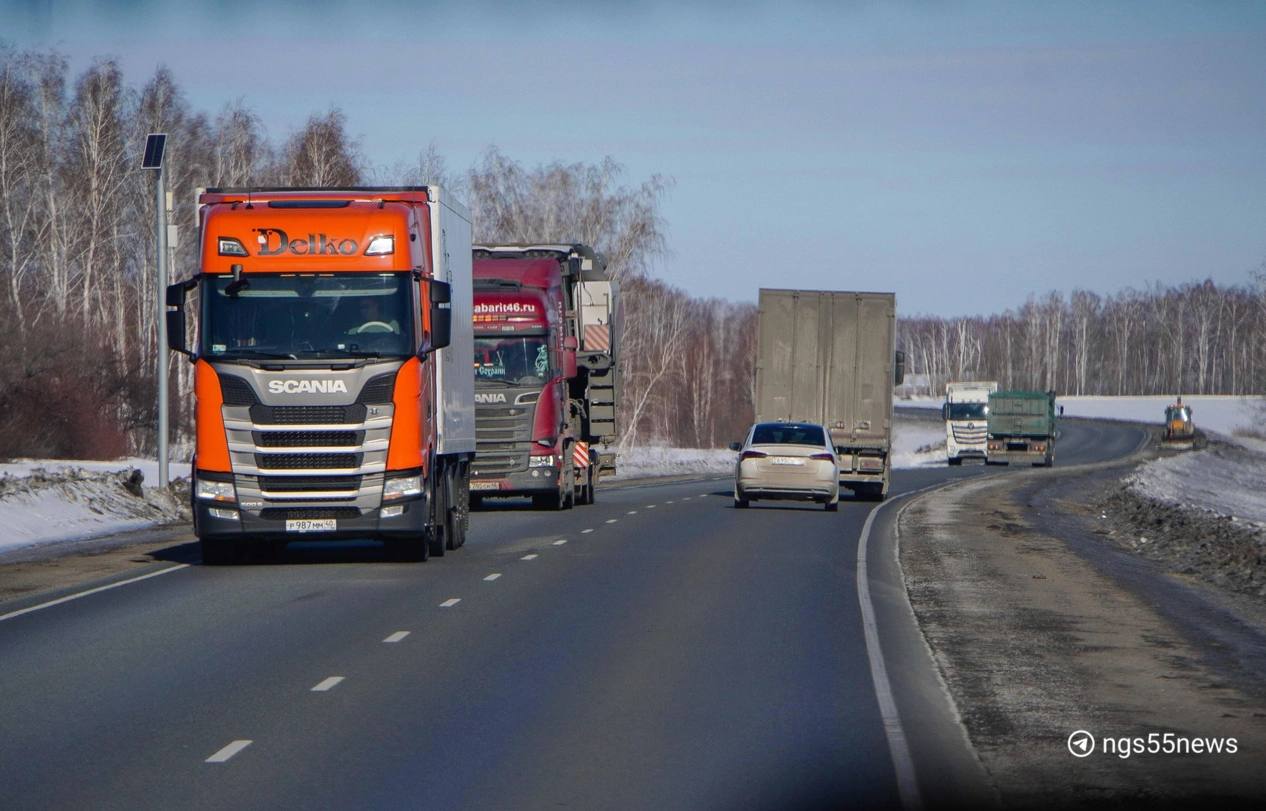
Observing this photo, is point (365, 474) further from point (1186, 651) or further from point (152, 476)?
point (152, 476)

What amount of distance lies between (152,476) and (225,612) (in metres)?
24.2

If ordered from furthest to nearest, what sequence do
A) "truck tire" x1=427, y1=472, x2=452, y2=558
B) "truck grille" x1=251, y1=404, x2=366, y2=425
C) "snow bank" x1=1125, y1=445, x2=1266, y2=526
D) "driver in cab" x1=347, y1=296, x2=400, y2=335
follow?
"snow bank" x1=1125, y1=445, x2=1266, y2=526 < "truck tire" x1=427, y1=472, x2=452, y2=558 < "driver in cab" x1=347, y1=296, x2=400, y2=335 < "truck grille" x1=251, y1=404, x2=366, y2=425

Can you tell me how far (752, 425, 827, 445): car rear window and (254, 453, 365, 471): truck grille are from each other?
1449 cm

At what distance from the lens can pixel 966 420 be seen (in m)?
75.4

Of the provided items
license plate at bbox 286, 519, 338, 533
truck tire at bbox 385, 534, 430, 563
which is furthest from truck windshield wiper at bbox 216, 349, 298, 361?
truck tire at bbox 385, 534, 430, 563

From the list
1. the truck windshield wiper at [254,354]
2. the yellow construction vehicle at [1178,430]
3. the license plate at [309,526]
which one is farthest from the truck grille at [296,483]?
the yellow construction vehicle at [1178,430]

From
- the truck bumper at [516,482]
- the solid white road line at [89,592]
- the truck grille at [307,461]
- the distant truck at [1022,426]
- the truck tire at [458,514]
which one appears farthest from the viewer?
the distant truck at [1022,426]

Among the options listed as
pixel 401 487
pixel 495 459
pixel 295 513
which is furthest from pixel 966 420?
pixel 295 513

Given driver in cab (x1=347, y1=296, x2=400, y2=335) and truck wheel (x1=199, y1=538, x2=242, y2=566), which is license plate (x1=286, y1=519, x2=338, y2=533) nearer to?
truck wheel (x1=199, y1=538, x2=242, y2=566)

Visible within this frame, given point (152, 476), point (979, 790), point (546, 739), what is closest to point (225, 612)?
point (546, 739)

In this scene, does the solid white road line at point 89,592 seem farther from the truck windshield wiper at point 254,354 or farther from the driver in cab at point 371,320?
the driver in cab at point 371,320

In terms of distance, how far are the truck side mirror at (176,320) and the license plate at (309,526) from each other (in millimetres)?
2120

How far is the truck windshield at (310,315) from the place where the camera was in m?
17.1

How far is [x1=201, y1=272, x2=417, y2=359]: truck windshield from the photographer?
1712 centimetres
